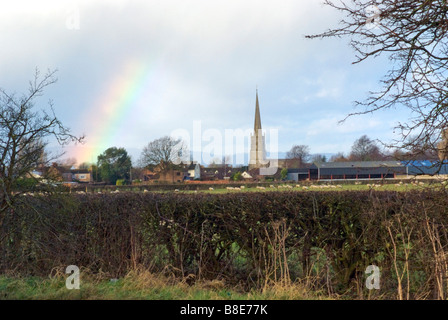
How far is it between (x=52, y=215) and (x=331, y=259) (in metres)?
5.09

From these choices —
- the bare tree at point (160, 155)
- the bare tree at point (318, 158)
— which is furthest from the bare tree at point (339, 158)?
the bare tree at point (160, 155)

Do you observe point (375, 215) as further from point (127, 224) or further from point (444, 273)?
point (127, 224)

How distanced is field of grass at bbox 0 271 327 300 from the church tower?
80051mm

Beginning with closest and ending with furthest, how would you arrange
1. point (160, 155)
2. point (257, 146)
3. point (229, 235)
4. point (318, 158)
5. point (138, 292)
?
point (138, 292)
point (229, 235)
point (160, 155)
point (318, 158)
point (257, 146)

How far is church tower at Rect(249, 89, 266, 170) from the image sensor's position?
3538 inches

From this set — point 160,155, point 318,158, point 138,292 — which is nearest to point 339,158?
point 318,158

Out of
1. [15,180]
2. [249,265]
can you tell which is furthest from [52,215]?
[249,265]

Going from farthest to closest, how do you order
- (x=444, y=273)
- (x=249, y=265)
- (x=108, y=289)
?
(x=249, y=265), (x=108, y=289), (x=444, y=273)

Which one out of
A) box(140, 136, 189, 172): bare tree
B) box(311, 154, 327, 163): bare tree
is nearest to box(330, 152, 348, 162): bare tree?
box(311, 154, 327, 163): bare tree

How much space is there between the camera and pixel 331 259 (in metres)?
5.96

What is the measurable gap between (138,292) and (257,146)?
312ft

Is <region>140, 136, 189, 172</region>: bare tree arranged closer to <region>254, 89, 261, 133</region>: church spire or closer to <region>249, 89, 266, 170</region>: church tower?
<region>249, 89, 266, 170</region>: church tower

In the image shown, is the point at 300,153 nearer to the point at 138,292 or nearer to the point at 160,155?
the point at 160,155

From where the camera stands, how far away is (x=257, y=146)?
3907 inches
